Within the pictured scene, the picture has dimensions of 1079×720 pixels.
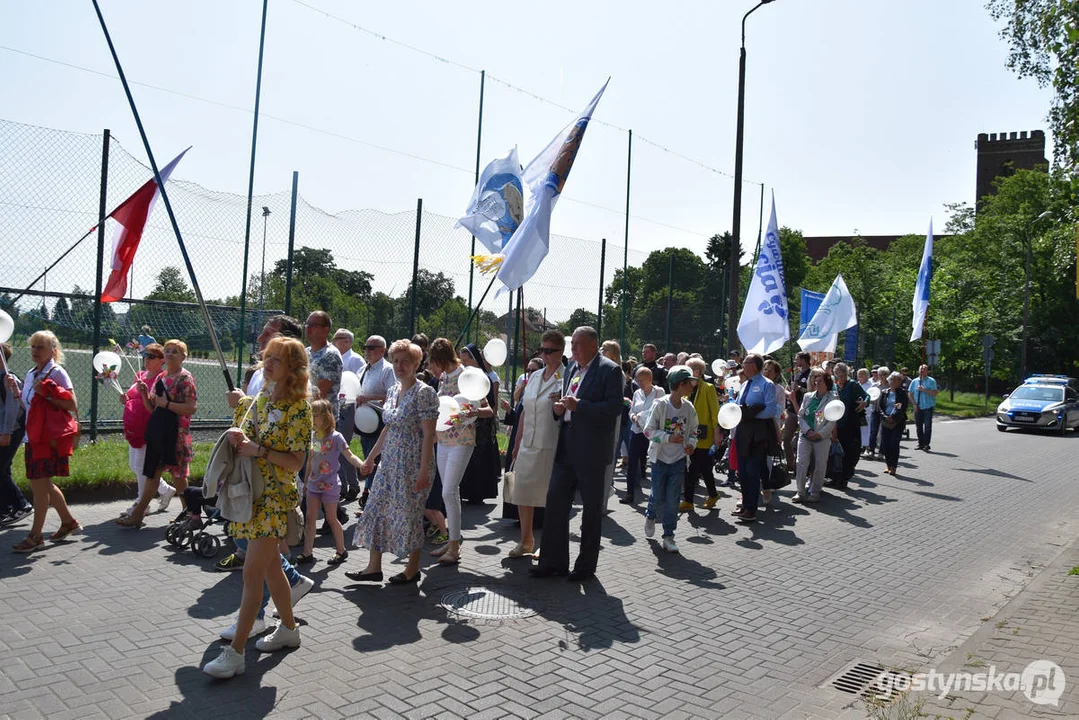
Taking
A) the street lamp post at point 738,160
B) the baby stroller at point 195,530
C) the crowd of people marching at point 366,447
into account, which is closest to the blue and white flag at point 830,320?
the street lamp post at point 738,160

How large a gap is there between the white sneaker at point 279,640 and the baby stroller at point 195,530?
2.18 m

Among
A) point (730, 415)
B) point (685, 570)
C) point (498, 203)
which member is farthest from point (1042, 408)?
point (685, 570)

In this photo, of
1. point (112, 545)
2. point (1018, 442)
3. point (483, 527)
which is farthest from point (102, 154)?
point (1018, 442)

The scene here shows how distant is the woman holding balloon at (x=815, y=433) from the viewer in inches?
433

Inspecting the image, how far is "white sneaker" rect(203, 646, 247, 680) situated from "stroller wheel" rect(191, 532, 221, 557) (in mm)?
2491

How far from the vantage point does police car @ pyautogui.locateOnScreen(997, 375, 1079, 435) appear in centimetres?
2522

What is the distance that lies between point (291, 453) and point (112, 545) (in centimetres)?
349

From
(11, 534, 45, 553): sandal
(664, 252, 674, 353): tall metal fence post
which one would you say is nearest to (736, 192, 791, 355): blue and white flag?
(664, 252, 674, 353): tall metal fence post

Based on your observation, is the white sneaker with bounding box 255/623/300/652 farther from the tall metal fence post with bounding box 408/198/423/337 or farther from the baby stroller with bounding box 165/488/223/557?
the tall metal fence post with bounding box 408/198/423/337

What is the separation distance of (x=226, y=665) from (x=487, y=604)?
2.09 metres

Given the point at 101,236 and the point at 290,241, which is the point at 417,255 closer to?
the point at 290,241

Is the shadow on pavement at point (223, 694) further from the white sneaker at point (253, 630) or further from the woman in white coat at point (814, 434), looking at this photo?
the woman in white coat at point (814, 434)

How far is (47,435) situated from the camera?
6750 millimetres

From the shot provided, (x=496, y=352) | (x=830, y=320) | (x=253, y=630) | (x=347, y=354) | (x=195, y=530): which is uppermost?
(x=830, y=320)
